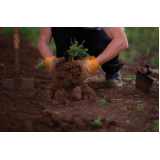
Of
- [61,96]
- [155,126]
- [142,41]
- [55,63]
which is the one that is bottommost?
[155,126]

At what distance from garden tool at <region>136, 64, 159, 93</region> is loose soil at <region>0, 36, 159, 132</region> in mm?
94

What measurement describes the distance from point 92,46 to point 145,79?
871 millimetres

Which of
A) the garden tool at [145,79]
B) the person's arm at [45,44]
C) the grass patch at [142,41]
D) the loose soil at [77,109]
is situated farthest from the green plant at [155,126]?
the grass patch at [142,41]

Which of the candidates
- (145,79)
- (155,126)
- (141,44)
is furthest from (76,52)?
(141,44)

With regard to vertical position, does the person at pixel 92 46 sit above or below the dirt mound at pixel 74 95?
above

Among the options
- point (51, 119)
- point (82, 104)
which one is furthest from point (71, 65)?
point (51, 119)

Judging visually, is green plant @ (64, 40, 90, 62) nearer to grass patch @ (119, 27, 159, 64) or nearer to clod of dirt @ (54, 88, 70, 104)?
clod of dirt @ (54, 88, 70, 104)

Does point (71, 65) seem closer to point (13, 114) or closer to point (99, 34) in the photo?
point (99, 34)

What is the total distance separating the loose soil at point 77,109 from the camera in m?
1.68

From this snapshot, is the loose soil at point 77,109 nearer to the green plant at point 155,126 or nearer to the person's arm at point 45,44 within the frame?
the green plant at point 155,126

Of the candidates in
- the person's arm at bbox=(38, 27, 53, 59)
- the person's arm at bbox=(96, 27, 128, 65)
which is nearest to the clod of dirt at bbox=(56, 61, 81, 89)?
the person's arm at bbox=(96, 27, 128, 65)

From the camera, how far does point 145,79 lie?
241cm

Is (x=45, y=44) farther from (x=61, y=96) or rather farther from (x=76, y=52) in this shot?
(x=61, y=96)

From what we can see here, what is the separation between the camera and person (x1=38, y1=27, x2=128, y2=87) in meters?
2.46
